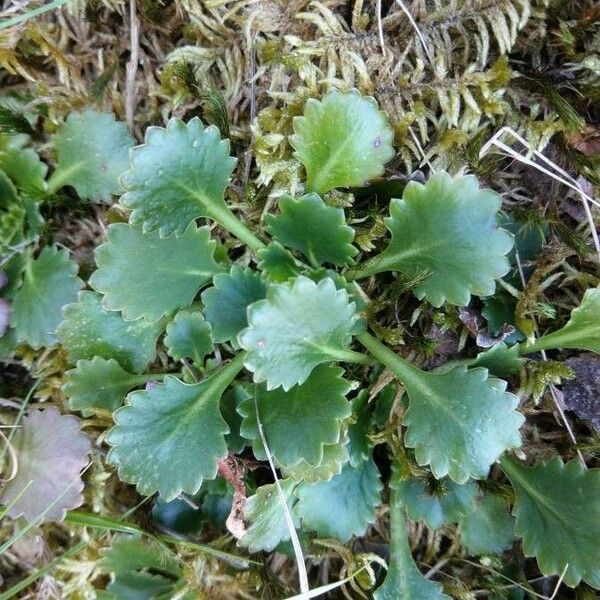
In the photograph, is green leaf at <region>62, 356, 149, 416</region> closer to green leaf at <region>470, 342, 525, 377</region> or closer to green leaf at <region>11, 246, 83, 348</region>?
green leaf at <region>11, 246, 83, 348</region>

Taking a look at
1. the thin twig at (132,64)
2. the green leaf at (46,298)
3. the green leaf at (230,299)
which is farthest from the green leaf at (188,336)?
the thin twig at (132,64)

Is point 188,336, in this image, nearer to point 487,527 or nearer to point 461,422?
point 461,422

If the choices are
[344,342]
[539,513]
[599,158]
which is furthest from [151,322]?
[599,158]

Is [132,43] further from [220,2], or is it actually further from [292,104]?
[292,104]

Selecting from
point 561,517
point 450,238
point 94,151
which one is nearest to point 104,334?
point 94,151

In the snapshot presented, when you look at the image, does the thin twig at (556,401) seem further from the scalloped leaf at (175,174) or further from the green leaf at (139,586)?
the green leaf at (139,586)
